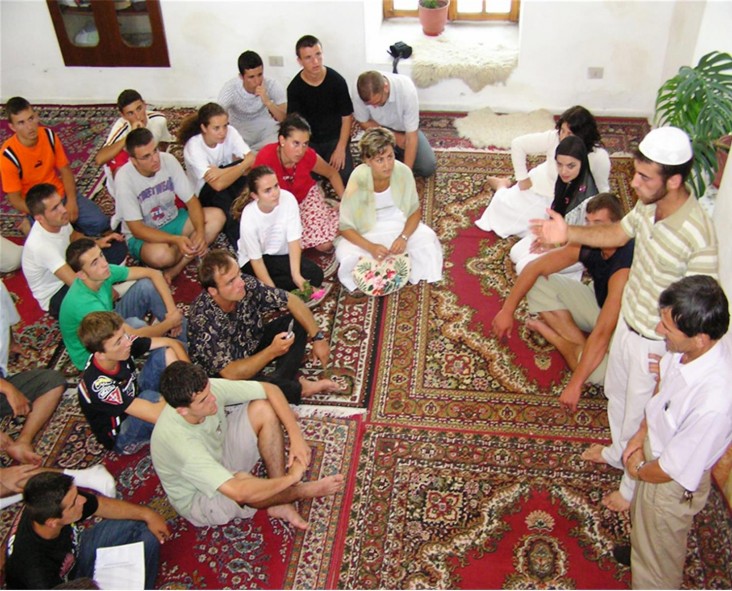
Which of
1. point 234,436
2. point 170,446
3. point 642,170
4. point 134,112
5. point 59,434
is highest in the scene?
point 642,170

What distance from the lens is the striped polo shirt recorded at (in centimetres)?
305

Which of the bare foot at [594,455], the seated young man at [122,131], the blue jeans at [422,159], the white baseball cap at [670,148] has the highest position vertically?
the white baseball cap at [670,148]

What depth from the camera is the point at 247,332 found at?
4215 mm

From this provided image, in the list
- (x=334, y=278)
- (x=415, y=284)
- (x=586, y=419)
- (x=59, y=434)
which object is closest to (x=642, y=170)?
(x=586, y=419)

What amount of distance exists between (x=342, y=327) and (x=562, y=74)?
311 centimetres

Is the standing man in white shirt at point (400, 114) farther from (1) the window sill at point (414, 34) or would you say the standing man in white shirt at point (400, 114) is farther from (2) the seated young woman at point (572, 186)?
(2) the seated young woman at point (572, 186)

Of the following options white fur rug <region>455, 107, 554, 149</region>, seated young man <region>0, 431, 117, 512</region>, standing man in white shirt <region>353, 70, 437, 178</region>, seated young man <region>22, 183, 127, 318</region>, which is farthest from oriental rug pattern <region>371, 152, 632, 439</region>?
seated young man <region>22, 183, 127, 318</region>

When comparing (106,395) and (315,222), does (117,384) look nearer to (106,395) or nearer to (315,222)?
(106,395)

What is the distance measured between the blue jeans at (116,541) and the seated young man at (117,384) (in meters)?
0.52

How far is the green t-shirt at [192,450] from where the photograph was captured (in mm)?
3324

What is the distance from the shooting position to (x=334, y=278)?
5062 mm

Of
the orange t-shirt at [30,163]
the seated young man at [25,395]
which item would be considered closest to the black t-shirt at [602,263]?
the seated young man at [25,395]

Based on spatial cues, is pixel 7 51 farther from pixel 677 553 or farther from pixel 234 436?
pixel 677 553

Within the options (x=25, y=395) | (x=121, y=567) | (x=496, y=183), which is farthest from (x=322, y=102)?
(x=121, y=567)
